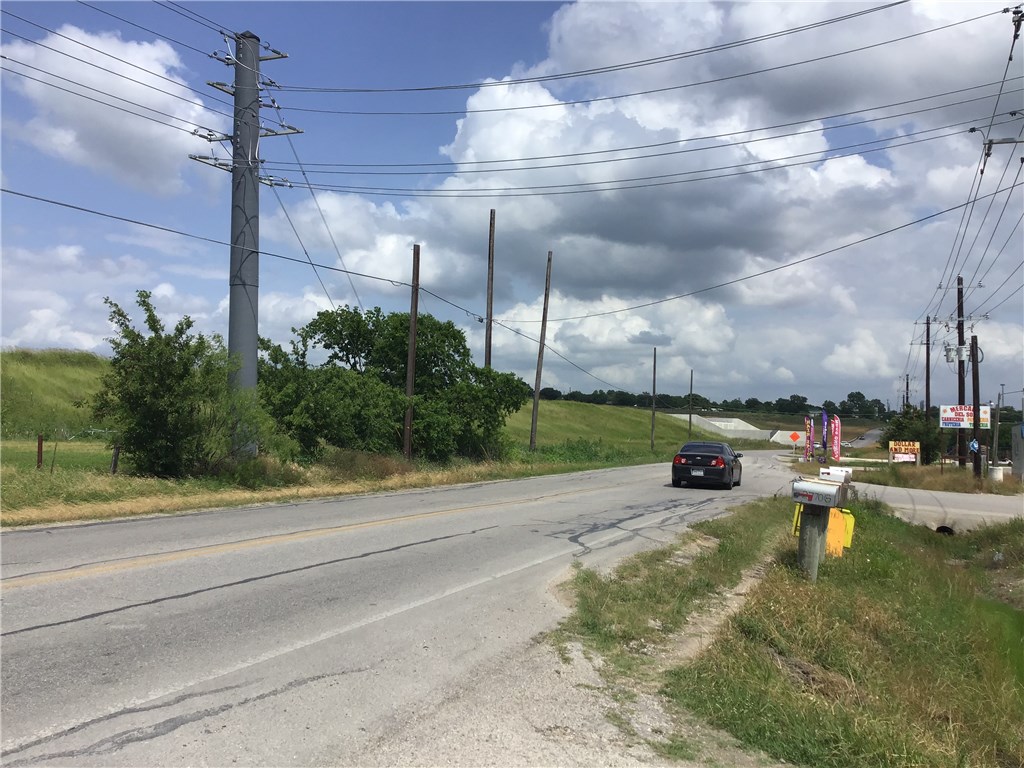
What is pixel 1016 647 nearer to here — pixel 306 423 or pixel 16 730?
pixel 16 730

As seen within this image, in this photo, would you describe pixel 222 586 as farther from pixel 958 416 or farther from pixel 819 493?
pixel 958 416

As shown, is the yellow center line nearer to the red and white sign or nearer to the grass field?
the grass field

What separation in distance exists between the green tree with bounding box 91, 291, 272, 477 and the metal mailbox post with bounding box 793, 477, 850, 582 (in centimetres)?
1367

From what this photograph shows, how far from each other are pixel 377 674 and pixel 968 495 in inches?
1332

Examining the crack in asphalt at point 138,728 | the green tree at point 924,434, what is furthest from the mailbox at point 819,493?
the green tree at point 924,434

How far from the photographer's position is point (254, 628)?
21.5ft

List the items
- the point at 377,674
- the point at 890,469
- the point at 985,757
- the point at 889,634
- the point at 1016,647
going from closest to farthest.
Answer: the point at 985,757, the point at 377,674, the point at 889,634, the point at 1016,647, the point at 890,469

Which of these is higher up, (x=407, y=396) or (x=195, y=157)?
(x=195, y=157)

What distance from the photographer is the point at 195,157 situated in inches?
851

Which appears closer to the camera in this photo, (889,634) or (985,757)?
(985,757)

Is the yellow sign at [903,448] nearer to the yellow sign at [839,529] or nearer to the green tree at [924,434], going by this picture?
the green tree at [924,434]

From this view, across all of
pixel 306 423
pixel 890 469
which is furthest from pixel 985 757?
pixel 890 469

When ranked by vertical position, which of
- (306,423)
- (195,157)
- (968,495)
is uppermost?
(195,157)

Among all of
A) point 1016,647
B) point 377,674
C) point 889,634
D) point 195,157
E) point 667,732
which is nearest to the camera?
point 667,732
